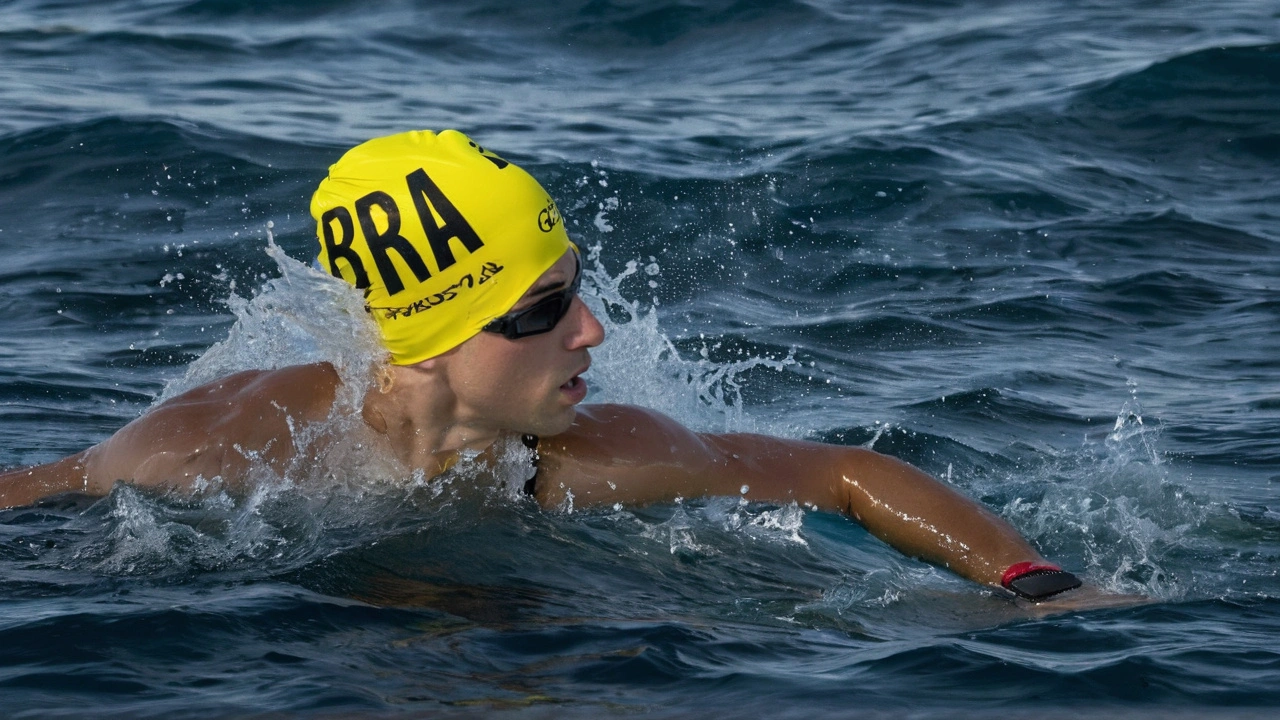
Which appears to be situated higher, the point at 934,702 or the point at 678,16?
the point at 678,16

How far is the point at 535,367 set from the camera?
4422 millimetres

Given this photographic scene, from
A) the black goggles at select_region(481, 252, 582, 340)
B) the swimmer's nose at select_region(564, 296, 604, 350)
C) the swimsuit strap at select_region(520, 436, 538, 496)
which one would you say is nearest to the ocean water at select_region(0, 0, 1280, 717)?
the swimsuit strap at select_region(520, 436, 538, 496)

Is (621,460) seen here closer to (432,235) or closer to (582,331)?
(582,331)

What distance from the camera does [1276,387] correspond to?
7359 mm

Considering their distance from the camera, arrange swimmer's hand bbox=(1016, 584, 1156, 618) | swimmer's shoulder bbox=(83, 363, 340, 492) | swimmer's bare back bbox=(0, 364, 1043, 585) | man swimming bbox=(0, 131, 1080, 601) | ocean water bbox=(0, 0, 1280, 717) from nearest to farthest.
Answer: ocean water bbox=(0, 0, 1280, 717) < swimmer's hand bbox=(1016, 584, 1156, 618) < man swimming bbox=(0, 131, 1080, 601) < swimmer's bare back bbox=(0, 364, 1043, 585) < swimmer's shoulder bbox=(83, 363, 340, 492)

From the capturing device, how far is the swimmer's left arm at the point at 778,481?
4.48m

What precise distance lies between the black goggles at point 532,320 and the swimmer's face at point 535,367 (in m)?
0.01

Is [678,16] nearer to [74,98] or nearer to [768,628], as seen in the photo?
A: [74,98]

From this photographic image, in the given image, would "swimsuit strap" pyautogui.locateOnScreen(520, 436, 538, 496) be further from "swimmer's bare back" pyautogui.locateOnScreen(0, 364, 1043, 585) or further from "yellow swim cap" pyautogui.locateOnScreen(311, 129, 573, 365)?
"yellow swim cap" pyautogui.locateOnScreen(311, 129, 573, 365)

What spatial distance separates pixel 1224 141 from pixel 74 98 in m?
9.56

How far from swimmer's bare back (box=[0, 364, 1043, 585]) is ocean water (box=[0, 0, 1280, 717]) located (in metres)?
0.11

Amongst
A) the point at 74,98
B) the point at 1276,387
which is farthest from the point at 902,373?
the point at 74,98

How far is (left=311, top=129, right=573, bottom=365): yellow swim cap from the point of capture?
436 cm

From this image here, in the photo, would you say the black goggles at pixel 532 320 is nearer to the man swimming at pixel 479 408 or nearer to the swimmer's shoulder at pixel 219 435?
the man swimming at pixel 479 408
